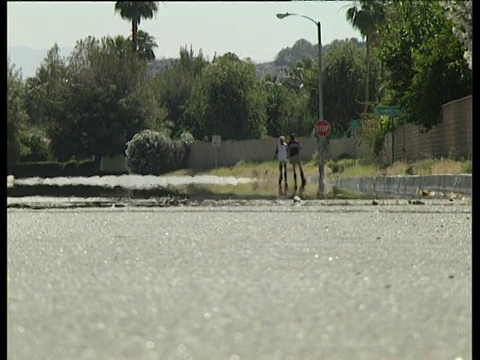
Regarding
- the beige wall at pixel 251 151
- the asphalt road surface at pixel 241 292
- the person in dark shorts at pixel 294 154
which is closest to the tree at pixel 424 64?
the person in dark shorts at pixel 294 154

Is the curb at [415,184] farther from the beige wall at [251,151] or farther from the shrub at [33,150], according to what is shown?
the shrub at [33,150]

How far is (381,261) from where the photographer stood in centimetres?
1037

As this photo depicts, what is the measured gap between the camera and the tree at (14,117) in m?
76.6

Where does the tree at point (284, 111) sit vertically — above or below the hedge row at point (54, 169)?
above

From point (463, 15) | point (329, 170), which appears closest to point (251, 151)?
point (329, 170)

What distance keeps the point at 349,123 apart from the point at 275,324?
189ft

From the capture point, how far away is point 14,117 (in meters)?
76.7

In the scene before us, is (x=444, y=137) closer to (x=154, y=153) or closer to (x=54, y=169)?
(x=154, y=153)


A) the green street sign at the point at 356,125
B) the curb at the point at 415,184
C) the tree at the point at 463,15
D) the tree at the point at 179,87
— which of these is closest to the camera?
Answer: the tree at the point at 463,15

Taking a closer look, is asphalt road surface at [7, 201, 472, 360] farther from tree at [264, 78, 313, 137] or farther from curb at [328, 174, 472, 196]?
tree at [264, 78, 313, 137]

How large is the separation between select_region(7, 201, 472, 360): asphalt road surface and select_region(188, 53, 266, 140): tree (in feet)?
104

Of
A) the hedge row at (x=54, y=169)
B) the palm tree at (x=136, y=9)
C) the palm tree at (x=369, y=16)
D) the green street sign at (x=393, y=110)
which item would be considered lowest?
the hedge row at (x=54, y=169)

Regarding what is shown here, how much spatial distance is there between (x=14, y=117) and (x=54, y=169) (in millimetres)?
7341

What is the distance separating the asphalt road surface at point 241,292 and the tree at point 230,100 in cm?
3183
